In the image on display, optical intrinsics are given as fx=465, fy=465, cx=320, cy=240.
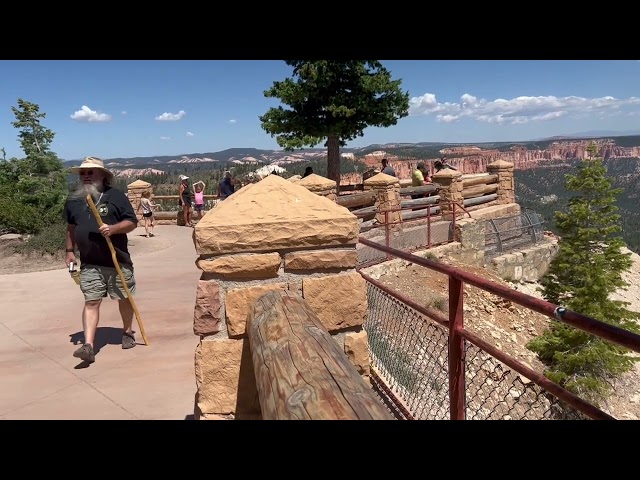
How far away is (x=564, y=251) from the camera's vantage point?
9867 mm

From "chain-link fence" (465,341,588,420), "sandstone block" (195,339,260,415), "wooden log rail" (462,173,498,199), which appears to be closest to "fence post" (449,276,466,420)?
"sandstone block" (195,339,260,415)

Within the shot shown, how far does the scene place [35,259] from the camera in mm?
9227

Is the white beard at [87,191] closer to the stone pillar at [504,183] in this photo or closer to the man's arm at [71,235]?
the man's arm at [71,235]

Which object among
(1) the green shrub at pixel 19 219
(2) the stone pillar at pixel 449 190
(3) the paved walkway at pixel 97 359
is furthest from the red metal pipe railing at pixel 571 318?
(1) the green shrub at pixel 19 219

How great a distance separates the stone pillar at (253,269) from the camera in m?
2.26

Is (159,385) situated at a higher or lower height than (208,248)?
lower

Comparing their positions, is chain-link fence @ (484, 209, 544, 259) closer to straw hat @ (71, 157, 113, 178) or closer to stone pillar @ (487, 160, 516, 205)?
stone pillar @ (487, 160, 516, 205)

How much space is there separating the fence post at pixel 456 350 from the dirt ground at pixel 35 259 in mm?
8148

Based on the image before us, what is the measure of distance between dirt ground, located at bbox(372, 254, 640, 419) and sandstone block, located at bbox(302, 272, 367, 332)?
624 cm

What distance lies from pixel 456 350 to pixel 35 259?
9.36 meters

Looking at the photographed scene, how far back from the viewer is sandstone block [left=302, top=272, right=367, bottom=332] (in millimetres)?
2424
